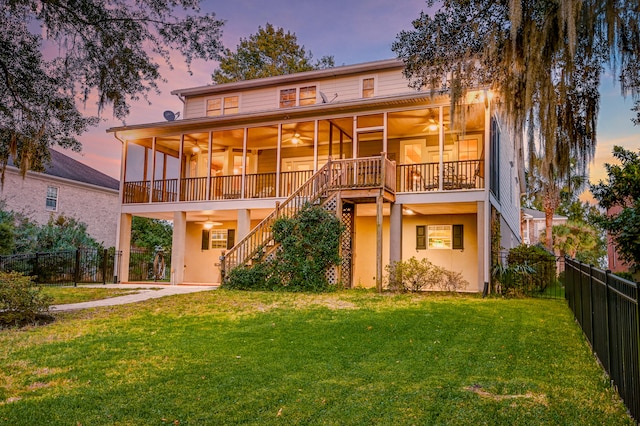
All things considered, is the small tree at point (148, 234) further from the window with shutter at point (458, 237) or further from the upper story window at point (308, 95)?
the window with shutter at point (458, 237)

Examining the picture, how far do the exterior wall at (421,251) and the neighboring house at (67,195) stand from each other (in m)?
11.1

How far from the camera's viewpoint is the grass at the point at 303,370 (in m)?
4.08

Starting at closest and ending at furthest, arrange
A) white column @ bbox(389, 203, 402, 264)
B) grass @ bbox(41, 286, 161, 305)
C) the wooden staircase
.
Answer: grass @ bbox(41, 286, 161, 305)
the wooden staircase
white column @ bbox(389, 203, 402, 264)

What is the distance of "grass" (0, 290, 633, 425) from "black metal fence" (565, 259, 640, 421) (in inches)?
7.6

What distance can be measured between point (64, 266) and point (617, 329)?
18.3 m

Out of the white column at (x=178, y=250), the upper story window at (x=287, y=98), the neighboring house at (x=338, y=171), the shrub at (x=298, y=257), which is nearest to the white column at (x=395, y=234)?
the neighboring house at (x=338, y=171)

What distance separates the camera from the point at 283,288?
44.9ft

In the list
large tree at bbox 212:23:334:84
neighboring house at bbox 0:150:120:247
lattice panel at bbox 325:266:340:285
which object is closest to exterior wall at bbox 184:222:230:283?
neighboring house at bbox 0:150:120:247

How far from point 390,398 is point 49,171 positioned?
80.8 feet

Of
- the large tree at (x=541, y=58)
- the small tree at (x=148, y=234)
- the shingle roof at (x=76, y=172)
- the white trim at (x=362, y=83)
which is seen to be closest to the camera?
the large tree at (x=541, y=58)

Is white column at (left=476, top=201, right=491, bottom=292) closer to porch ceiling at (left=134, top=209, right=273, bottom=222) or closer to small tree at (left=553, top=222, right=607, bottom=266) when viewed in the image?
porch ceiling at (left=134, top=209, right=273, bottom=222)

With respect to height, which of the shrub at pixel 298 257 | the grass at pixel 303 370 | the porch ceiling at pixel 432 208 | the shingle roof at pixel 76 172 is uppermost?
the shingle roof at pixel 76 172

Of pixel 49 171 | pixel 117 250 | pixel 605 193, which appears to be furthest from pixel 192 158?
Result: pixel 605 193

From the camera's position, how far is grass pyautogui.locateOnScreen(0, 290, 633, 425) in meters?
4.08
